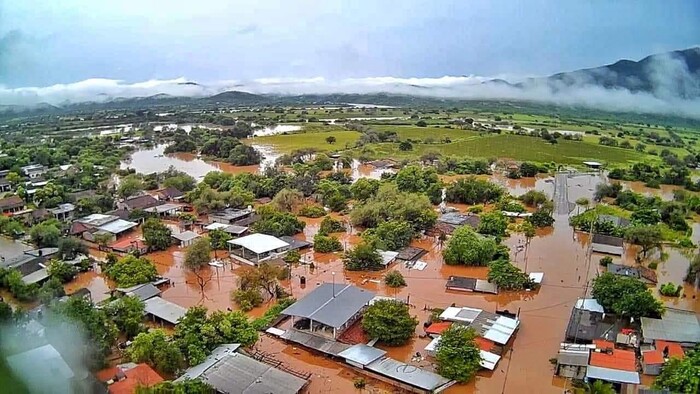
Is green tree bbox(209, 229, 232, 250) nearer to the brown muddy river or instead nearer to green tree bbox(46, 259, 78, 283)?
the brown muddy river

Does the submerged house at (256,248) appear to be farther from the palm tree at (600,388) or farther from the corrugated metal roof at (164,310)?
the palm tree at (600,388)

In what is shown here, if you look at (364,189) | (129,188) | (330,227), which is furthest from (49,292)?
(364,189)

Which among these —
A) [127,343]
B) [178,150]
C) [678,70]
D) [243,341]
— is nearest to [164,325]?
[127,343]

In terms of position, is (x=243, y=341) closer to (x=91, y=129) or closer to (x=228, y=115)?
(x=91, y=129)

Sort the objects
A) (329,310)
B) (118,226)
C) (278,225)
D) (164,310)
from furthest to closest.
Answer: (118,226)
(278,225)
(164,310)
(329,310)

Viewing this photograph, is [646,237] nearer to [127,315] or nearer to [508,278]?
[508,278]

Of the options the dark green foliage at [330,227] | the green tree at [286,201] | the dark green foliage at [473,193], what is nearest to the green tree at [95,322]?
the dark green foliage at [330,227]

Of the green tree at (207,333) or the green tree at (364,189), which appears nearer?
the green tree at (207,333)
